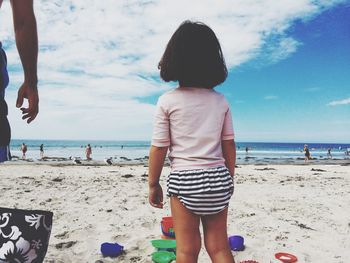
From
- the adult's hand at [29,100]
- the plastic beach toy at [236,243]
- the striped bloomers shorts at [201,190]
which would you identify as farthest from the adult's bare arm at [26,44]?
the plastic beach toy at [236,243]

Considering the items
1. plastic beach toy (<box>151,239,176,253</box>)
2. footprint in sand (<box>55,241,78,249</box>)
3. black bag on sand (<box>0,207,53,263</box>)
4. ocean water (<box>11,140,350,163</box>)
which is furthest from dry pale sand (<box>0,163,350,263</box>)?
ocean water (<box>11,140,350,163</box>)

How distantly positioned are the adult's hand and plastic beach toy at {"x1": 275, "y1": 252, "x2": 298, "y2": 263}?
2.68 metres

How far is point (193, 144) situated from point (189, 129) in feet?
0.33

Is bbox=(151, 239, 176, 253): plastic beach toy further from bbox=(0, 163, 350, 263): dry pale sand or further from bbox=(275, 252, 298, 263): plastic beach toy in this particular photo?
bbox=(275, 252, 298, 263): plastic beach toy

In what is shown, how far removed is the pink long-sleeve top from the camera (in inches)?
89.8

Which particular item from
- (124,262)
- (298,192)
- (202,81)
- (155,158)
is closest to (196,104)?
(202,81)

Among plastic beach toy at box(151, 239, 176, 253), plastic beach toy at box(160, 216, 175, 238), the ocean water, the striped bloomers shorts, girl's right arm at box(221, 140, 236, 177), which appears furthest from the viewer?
the ocean water

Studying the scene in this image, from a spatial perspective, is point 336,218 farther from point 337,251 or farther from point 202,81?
point 202,81

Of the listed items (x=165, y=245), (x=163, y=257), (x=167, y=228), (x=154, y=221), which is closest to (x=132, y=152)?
(x=154, y=221)

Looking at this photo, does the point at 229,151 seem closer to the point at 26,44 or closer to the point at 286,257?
the point at 26,44

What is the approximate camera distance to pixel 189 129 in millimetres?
2305

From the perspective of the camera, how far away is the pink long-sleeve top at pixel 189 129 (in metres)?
2.28

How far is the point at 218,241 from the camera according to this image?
2285 mm

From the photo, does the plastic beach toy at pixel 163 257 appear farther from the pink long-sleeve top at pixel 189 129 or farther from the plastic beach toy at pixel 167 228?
the pink long-sleeve top at pixel 189 129
